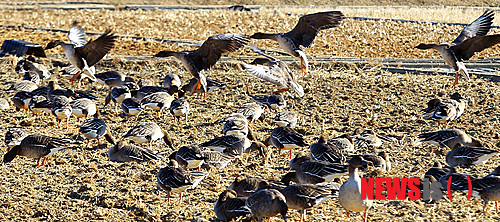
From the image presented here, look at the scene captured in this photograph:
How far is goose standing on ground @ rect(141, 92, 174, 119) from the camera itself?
48.8 ft

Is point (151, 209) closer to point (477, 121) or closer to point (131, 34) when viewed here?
point (477, 121)

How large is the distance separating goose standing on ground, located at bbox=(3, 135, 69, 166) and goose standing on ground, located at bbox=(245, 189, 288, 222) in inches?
205

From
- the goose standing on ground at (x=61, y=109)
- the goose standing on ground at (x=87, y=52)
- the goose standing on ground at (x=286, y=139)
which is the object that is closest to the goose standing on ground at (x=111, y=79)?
the goose standing on ground at (x=87, y=52)

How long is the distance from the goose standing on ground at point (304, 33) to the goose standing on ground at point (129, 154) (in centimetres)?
566

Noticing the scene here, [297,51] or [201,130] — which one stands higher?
[297,51]

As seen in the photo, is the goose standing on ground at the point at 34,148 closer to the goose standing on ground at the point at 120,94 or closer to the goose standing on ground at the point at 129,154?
the goose standing on ground at the point at 129,154

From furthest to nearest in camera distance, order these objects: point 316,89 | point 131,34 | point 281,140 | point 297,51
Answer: point 131,34
point 316,89
point 297,51
point 281,140

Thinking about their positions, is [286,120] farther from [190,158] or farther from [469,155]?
[469,155]

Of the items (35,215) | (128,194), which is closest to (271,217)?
(128,194)

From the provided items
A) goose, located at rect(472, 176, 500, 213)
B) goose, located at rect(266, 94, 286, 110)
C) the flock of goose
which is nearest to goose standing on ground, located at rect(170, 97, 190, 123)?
the flock of goose

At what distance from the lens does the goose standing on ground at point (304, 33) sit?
1555cm

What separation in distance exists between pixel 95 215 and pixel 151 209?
0.89m

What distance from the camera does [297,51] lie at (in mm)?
15969

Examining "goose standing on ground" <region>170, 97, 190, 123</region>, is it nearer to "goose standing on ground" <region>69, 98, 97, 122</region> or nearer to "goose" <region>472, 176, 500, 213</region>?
"goose standing on ground" <region>69, 98, 97, 122</region>
